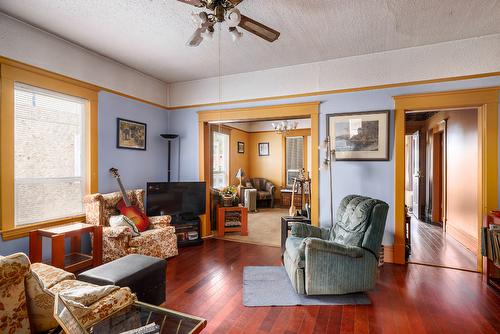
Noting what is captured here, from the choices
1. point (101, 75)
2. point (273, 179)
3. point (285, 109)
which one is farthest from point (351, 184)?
point (273, 179)

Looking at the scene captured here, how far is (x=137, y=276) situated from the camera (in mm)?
2131

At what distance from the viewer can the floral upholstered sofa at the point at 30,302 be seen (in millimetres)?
1131

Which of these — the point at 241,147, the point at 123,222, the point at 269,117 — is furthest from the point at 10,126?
the point at 241,147

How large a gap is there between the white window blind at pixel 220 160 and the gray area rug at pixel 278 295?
4.41 meters

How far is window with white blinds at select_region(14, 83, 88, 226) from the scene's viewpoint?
9.45 feet

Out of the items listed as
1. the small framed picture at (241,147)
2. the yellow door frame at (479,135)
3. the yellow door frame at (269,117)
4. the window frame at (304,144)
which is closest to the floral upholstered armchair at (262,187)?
the window frame at (304,144)

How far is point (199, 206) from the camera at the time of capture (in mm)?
4328

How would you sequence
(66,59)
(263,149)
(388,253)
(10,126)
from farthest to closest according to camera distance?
1. (263,149)
2. (388,253)
3. (66,59)
4. (10,126)

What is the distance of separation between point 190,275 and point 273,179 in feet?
18.7

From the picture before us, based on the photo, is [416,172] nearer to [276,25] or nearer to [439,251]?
[439,251]

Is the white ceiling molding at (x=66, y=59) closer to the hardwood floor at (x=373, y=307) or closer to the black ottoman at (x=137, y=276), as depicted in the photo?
the black ottoman at (x=137, y=276)

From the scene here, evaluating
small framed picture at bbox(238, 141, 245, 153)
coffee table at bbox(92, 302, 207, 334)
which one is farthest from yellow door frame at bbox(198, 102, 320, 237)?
small framed picture at bbox(238, 141, 245, 153)

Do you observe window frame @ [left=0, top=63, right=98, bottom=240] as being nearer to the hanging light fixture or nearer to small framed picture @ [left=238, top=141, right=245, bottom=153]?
the hanging light fixture

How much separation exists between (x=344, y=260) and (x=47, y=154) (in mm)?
3507
